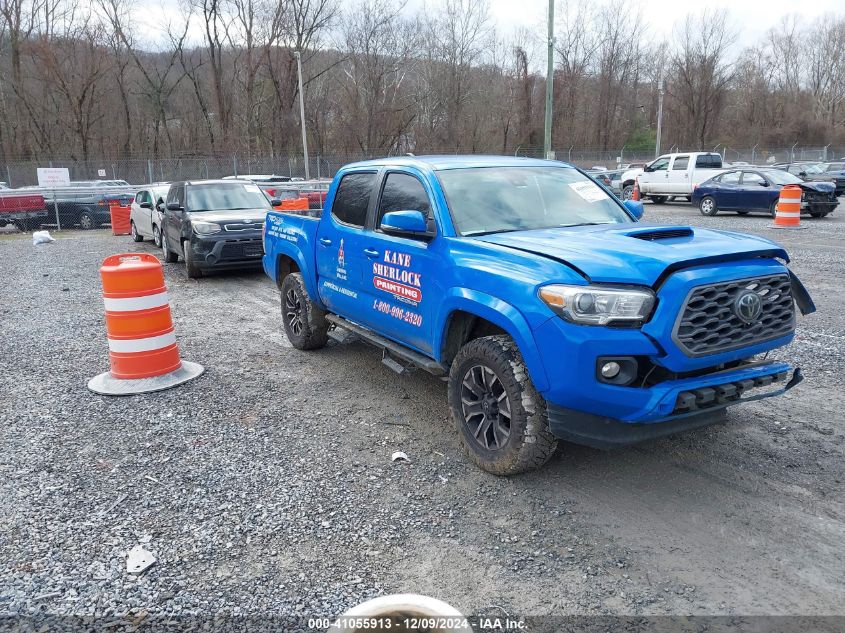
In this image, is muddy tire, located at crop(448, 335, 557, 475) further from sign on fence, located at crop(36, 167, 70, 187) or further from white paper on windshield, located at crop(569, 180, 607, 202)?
sign on fence, located at crop(36, 167, 70, 187)

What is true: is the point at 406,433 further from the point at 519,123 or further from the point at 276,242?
the point at 519,123

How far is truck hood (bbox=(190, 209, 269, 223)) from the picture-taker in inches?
446

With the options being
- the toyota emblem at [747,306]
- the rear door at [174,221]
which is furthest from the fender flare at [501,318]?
the rear door at [174,221]

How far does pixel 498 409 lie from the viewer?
12.9ft

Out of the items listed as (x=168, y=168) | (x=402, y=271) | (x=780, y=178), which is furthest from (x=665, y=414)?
(x=168, y=168)

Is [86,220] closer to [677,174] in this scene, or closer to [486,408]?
[677,174]

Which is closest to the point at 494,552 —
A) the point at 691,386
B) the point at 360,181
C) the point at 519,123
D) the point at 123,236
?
the point at 691,386

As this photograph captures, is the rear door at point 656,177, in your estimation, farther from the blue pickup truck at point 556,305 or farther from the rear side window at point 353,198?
the rear side window at point 353,198

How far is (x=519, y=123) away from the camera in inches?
2276

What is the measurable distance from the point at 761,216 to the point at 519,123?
1567 inches

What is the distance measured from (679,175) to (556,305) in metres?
23.0

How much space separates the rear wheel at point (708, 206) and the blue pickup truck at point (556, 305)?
55.9 feet

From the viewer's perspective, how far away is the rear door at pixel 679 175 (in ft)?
78.1

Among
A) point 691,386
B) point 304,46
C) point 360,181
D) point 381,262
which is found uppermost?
point 304,46
